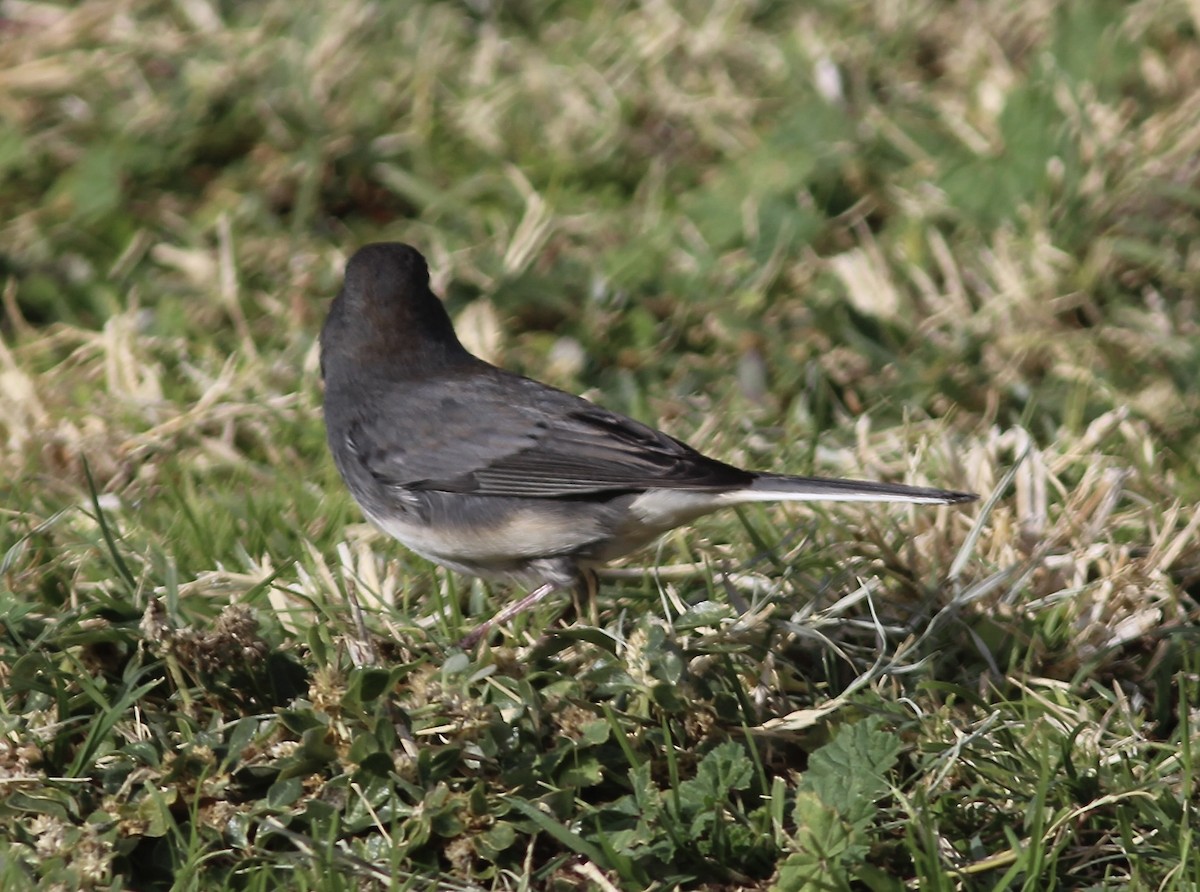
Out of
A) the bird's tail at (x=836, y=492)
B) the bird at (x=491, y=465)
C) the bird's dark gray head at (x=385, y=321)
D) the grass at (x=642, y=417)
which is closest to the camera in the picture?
the grass at (x=642, y=417)

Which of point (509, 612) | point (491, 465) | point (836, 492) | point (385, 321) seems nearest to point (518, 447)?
point (491, 465)

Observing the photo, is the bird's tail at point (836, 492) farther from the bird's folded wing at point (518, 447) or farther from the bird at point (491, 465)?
the bird's folded wing at point (518, 447)

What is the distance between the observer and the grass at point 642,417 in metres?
2.74

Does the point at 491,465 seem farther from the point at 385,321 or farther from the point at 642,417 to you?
the point at 642,417

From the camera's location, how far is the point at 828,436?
4238 mm

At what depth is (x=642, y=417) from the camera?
4418 millimetres

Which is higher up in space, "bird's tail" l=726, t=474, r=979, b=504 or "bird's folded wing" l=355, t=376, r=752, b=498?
"bird's tail" l=726, t=474, r=979, b=504

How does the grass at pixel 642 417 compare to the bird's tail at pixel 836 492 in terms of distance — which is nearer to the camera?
the grass at pixel 642 417

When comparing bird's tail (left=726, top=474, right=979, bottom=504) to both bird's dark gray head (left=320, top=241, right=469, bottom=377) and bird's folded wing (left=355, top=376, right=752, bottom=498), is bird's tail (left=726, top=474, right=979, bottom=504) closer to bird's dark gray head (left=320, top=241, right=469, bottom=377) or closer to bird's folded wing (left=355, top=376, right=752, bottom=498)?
bird's folded wing (left=355, top=376, right=752, bottom=498)

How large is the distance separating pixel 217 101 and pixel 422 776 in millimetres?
3547

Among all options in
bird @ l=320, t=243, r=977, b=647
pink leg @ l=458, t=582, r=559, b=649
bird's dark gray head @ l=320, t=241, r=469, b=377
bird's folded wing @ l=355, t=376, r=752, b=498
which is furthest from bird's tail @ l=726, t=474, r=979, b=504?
bird's dark gray head @ l=320, t=241, r=469, b=377

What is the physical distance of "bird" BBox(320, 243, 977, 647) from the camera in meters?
3.36

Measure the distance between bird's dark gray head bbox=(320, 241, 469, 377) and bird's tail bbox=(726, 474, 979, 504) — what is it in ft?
3.32

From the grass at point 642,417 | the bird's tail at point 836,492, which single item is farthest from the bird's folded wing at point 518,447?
the grass at point 642,417
